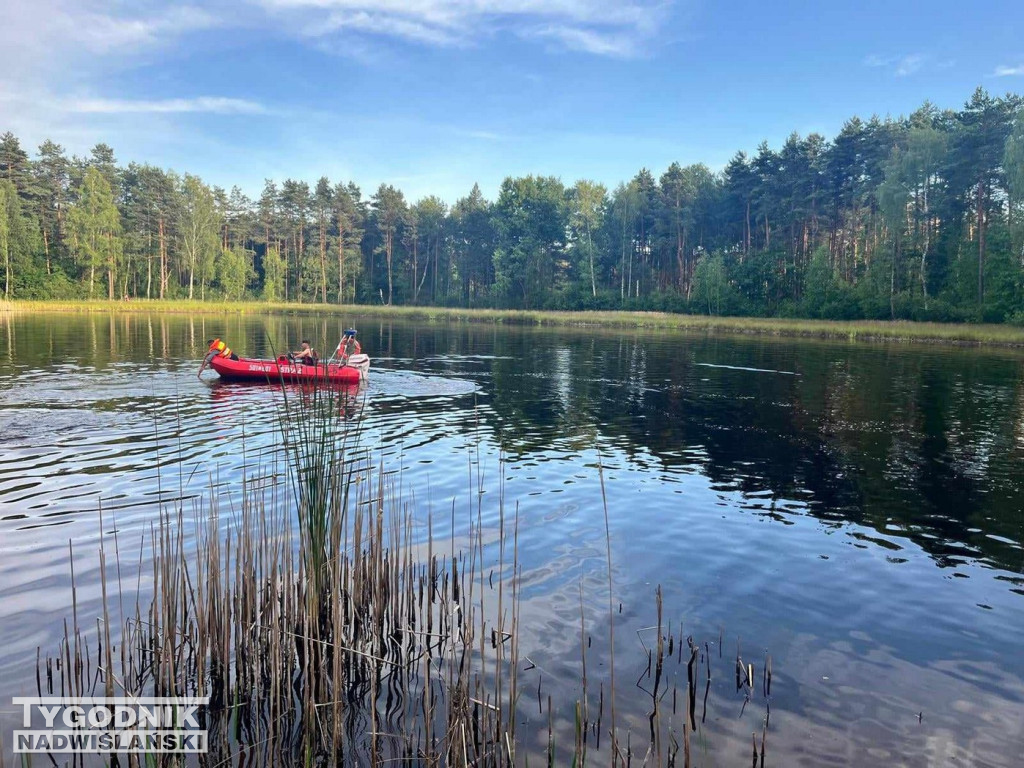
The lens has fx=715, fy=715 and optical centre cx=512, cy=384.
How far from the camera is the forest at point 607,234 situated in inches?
2365

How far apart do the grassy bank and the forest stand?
413 cm

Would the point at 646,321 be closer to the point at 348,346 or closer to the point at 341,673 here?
the point at 348,346

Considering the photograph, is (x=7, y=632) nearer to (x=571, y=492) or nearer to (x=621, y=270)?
(x=571, y=492)

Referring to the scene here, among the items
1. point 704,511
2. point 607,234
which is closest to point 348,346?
point 704,511

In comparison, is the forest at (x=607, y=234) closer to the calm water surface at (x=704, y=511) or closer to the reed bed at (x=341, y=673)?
the calm water surface at (x=704, y=511)

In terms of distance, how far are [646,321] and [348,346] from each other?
51.0 metres

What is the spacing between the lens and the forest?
60.1 metres

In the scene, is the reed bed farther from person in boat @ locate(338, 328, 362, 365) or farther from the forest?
the forest

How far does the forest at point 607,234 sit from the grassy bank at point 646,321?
413 centimetres

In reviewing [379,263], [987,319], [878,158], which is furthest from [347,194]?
[987,319]

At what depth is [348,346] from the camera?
25469 millimetres

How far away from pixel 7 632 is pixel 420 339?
150 ft

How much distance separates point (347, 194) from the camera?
106 meters

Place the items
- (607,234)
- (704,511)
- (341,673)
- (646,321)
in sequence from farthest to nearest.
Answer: (607,234) → (646,321) → (704,511) → (341,673)
